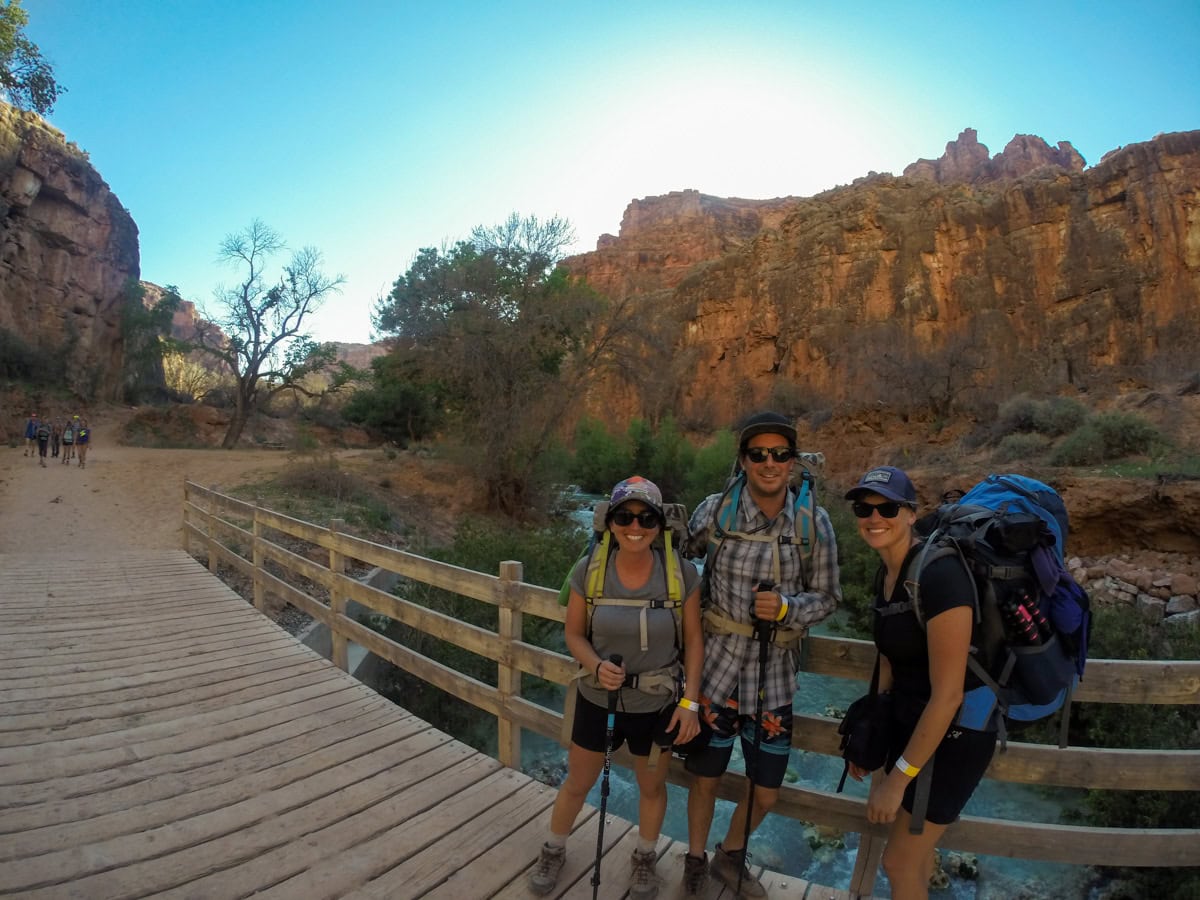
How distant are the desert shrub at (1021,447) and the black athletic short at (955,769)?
17113mm

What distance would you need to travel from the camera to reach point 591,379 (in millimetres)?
18391

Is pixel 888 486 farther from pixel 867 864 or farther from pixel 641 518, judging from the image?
pixel 867 864

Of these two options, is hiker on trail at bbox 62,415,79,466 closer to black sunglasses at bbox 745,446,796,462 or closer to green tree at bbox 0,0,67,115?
green tree at bbox 0,0,67,115

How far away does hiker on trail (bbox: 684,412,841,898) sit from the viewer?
2.20 metres

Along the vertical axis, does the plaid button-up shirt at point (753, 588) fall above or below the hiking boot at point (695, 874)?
above

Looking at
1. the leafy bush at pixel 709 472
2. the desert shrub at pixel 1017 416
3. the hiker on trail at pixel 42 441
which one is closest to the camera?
the desert shrub at pixel 1017 416

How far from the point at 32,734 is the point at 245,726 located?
111 centimetres

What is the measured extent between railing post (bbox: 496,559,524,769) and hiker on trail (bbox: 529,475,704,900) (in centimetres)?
101

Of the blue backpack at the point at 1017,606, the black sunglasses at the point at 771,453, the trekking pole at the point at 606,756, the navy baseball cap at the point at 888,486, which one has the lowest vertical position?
the trekking pole at the point at 606,756

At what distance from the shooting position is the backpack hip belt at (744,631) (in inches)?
86.8

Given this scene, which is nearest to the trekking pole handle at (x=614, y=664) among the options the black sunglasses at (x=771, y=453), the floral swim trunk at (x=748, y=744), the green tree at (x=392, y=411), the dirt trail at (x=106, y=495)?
the floral swim trunk at (x=748, y=744)

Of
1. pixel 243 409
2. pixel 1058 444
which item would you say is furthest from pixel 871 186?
pixel 243 409

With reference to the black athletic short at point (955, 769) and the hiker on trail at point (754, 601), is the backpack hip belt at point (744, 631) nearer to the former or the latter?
the hiker on trail at point (754, 601)

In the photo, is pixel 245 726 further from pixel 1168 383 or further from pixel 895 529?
pixel 1168 383
